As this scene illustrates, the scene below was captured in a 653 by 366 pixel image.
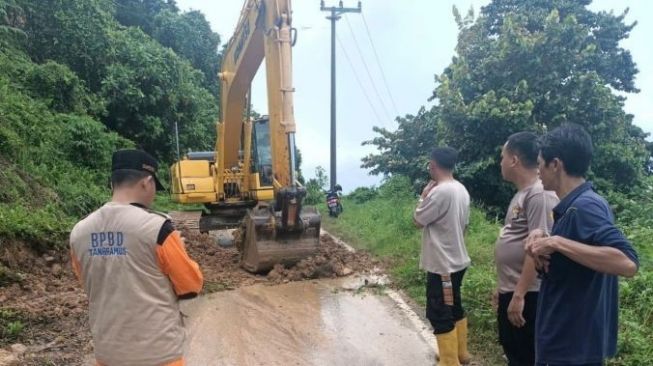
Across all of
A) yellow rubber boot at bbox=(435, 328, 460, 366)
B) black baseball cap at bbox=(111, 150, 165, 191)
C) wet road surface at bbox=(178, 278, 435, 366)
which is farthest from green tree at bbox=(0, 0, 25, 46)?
yellow rubber boot at bbox=(435, 328, 460, 366)

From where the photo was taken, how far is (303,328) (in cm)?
566

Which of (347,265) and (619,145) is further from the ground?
(619,145)

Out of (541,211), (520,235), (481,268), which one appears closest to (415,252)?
(481,268)

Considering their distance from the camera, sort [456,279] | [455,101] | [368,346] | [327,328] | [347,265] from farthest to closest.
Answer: [455,101] < [347,265] < [327,328] < [368,346] < [456,279]

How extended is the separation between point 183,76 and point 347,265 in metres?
15.4

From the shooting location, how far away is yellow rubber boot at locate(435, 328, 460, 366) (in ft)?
13.8

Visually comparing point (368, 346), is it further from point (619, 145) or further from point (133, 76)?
point (133, 76)

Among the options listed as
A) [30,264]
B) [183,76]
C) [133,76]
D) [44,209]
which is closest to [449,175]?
[30,264]

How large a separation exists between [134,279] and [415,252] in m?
6.62

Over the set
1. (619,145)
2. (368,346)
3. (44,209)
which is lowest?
(368,346)

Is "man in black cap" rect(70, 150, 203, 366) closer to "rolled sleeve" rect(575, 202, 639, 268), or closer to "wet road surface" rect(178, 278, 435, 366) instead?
"rolled sleeve" rect(575, 202, 639, 268)

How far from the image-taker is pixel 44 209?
29.1 ft

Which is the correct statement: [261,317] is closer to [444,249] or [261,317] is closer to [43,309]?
[43,309]

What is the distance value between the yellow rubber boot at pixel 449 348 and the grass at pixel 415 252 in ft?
1.87
